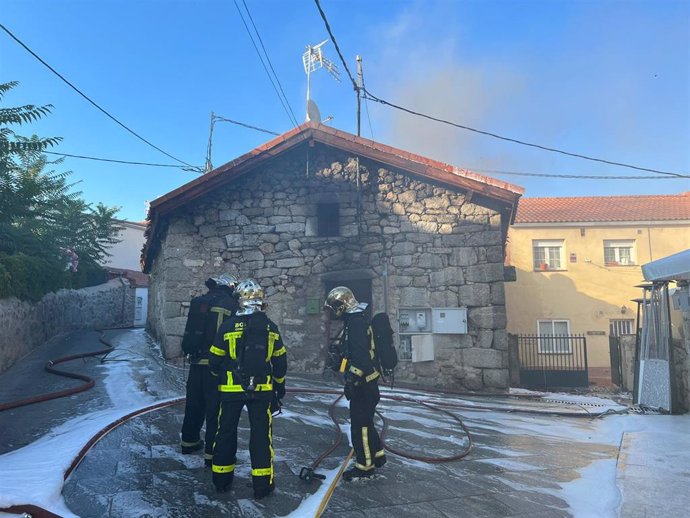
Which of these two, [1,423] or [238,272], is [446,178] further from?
[1,423]

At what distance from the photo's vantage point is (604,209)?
2033cm

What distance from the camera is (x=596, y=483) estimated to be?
3773 millimetres

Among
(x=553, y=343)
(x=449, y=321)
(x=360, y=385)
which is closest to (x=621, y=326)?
(x=553, y=343)

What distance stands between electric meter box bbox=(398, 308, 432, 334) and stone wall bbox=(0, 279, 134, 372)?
24.9ft

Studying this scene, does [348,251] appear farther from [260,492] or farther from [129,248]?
[129,248]

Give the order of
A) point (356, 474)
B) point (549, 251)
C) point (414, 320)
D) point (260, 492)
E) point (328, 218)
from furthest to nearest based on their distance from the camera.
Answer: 1. point (549, 251)
2. point (328, 218)
3. point (414, 320)
4. point (356, 474)
5. point (260, 492)

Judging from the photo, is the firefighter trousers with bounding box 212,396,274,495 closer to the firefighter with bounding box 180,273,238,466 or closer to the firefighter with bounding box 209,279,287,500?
the firefighter with bounding box 209,279,287,500

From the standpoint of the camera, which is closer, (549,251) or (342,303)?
(342,303)

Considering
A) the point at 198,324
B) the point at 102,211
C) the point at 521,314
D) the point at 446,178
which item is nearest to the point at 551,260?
the point at 521,314

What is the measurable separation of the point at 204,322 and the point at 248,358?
1027 mm

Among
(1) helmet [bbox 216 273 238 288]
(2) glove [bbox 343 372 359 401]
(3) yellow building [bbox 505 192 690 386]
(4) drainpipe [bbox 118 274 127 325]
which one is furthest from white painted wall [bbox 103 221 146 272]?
(2) glove [bbox 343 372 359 401]

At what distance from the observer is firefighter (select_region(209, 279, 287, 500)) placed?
3395 mm

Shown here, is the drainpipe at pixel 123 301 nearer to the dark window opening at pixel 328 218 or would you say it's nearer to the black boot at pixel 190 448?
the dark window opening at pixel 328 218

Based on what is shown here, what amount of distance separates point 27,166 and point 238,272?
11204mm
